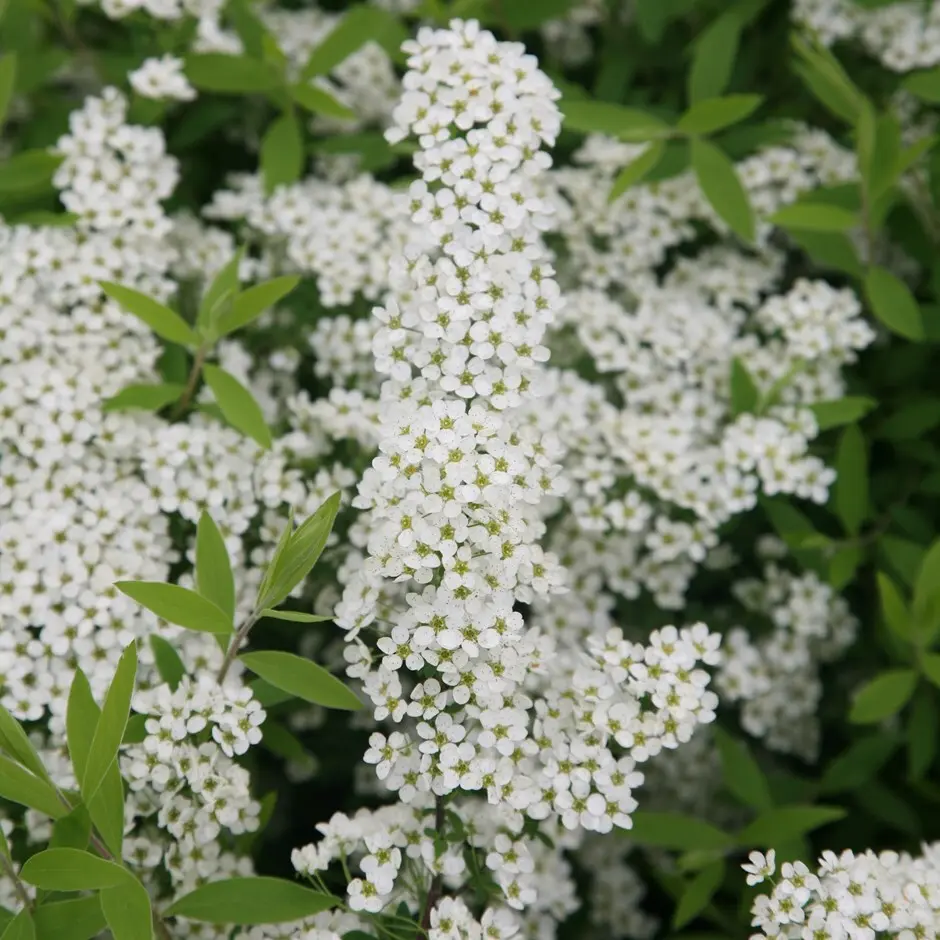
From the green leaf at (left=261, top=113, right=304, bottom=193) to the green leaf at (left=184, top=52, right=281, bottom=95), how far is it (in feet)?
0.36

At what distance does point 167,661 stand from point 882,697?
157cm

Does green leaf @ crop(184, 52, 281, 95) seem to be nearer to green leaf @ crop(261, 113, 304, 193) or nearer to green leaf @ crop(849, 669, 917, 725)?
green leaf @ crop(261, 113, 304, 193)

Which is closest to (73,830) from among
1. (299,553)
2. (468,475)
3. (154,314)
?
(299,553)

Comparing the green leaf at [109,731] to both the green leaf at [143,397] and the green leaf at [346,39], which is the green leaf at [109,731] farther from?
the green leaf at [346,39]

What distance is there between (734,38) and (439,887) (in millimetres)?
2243

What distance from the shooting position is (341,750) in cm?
291

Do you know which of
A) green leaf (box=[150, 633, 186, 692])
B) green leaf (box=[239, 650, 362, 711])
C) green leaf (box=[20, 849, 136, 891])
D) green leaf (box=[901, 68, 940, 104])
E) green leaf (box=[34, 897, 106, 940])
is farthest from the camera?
green leaf (box=[901, 68, 940, 104])

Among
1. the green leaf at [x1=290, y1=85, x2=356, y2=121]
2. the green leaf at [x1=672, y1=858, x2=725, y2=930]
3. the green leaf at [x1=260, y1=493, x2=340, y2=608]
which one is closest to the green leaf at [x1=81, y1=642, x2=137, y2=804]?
the green leaf at [x1=260, y1=493, x2=340, y2=608]

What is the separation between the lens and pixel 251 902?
1929mm

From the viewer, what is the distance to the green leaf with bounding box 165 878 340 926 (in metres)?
1.91

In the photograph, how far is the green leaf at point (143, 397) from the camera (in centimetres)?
242

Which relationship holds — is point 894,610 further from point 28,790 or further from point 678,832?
point 28,790

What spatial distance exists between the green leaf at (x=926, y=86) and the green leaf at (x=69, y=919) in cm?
267

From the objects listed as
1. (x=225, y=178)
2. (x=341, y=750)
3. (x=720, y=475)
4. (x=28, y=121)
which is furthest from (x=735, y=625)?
(x=28, y=121)
